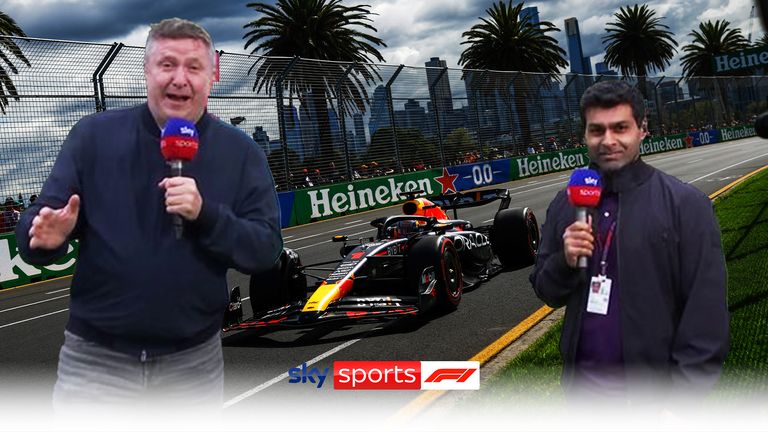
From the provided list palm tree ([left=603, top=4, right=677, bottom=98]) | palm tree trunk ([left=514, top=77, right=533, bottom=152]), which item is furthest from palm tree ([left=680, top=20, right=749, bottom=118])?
palm tree trunk ([left=514, top=77, right=533, bottom=152])

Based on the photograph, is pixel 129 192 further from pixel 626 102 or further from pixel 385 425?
pixel 385 425

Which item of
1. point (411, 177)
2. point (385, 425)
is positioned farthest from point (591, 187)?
point (411, 177)

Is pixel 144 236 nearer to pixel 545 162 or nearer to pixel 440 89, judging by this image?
pixel 440 89

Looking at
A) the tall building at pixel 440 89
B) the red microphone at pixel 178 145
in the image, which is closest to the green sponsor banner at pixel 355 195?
the tall building at pixel 440 89

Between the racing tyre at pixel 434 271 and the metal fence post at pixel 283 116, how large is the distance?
43.3 ft

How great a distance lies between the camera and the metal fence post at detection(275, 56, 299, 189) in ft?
65.7

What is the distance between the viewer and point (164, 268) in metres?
2.21

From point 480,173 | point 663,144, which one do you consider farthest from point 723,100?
point 480,173

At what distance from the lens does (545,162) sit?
112 ft

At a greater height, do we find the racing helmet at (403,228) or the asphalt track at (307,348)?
the racing helmet at (403,228)

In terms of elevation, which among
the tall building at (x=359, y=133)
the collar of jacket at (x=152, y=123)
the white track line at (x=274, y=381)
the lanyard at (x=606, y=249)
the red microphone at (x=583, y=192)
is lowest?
the white track line at (x=274, y=381)

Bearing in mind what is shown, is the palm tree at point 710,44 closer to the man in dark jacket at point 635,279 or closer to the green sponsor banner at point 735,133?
the green sponsor banner at point 735,133

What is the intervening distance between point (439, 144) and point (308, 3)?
45.6 feet

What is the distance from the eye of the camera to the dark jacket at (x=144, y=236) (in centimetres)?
221
